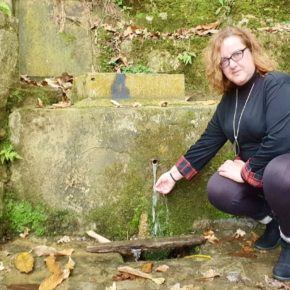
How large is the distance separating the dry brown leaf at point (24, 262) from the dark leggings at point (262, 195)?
1340 millimetres

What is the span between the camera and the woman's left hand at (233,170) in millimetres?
2883

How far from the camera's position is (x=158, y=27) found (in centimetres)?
557

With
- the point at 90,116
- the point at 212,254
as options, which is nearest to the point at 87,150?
the point at 90,116

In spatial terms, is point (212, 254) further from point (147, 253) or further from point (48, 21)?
point (48, 21)

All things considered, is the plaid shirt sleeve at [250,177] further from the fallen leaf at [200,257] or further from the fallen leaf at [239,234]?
the fallen leaf at [239,234]

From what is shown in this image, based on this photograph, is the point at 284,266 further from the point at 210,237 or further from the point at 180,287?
the point at 210,237

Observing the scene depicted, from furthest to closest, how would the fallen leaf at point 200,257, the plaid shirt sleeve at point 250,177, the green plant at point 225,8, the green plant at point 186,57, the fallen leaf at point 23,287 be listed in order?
the green plant at point 225,8, the green plant at point 186,57, the fallen leaf at point 200,257, the plaid shirt sleeve at point 250,177, the fallen leaf at point 23,287

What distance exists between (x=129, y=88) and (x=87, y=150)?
77 centimetres

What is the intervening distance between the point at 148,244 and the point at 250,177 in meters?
0.99

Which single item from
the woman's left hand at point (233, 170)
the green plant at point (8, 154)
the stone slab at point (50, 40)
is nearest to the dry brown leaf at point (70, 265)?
the green plant at point (8, 154)

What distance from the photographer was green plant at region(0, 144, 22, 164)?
340 cm

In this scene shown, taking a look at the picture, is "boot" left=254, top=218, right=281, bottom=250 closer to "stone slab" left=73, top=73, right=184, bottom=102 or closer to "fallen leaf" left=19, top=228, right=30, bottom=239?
"stone slab" left=73, top=73, right=184, bottom=102

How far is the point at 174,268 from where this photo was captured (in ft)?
9.55

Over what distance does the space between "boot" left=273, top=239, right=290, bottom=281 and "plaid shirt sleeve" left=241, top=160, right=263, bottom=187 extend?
42cm
